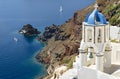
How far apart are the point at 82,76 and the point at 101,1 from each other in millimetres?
47542

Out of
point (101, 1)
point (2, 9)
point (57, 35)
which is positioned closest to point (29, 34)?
point (57, 35)

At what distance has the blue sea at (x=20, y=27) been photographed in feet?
231

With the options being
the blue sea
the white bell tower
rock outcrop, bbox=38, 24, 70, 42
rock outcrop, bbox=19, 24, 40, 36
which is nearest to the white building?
the white bell tower

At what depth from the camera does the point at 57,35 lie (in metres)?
89.4

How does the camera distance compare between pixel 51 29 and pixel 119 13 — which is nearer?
pixel 119 13

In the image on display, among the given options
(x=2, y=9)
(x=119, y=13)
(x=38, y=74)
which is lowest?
(x=38, y=74)

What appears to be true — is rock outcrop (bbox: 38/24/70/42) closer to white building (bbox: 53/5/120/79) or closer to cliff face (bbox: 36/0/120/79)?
cliff face (bbox: 36/0/120/79)

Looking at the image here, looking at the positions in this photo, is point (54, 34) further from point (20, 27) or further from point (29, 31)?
point (20, 27)

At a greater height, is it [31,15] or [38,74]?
[31,15]

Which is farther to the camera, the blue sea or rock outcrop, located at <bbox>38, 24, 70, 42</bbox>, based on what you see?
rock outcrop, located at <bbox>38, 24, 70, 42</bbox>

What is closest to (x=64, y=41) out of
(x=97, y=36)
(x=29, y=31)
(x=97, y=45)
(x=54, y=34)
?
(x=54, y=34)

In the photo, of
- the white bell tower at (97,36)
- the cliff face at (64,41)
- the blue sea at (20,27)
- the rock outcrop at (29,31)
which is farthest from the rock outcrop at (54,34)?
the white bell tower at (97,36)

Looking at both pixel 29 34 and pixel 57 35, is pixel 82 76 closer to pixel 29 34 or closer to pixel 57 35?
pixel 57 35

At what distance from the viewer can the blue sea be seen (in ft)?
231
